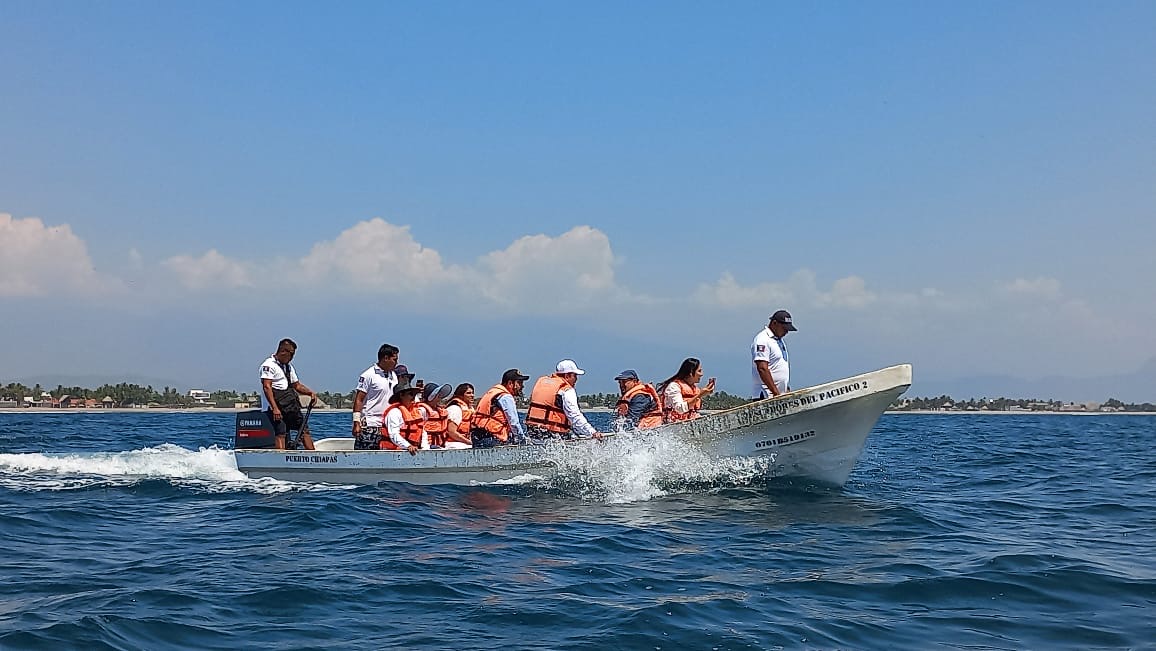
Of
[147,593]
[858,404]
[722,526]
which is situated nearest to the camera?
[147,593]

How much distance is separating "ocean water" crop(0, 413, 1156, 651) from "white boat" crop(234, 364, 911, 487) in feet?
1.02

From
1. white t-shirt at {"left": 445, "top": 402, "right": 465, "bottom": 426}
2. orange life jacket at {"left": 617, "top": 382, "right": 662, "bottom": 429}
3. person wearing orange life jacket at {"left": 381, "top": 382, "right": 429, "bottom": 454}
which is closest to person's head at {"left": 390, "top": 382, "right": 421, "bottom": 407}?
person wearing orange life jacket at {"left": 381, "top": 382, "right": 429, "bottom": 454}

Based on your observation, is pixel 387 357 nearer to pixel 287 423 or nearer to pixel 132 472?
pixel 287 423

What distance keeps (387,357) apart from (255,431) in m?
2.61

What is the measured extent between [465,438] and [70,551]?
701cm

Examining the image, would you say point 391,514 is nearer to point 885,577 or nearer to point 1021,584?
point 885,577

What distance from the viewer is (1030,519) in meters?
12.5

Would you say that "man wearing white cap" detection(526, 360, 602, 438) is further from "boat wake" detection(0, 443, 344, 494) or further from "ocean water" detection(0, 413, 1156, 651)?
"boat wake" detection(0, 443, 344, 494)

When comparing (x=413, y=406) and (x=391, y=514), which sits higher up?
(x=413, y=406)

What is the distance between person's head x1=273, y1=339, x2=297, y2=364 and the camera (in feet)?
50.5

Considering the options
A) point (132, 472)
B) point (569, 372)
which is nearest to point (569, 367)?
point (569, 372)

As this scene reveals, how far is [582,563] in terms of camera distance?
923 cm

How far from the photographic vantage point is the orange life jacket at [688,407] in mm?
14562

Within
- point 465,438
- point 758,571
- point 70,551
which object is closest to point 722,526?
point 758,571
